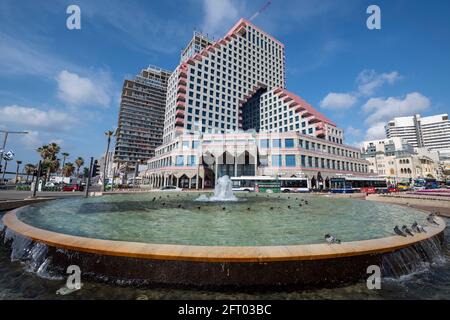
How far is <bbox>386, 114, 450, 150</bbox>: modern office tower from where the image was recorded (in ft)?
485

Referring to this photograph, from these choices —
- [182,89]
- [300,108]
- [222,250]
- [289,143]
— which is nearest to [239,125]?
[300,108]

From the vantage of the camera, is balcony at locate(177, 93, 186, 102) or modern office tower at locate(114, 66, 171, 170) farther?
modern office tower at locate(114, 66, 171, 170)

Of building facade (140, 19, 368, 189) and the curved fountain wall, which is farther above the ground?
building facade (140, 19, 368, 189)

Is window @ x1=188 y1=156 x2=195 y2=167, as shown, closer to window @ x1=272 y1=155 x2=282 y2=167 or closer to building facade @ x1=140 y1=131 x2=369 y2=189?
building facade @ x1=140 y1=131 x2=369 y2=189

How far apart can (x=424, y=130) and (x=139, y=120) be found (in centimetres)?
Answer: 19703

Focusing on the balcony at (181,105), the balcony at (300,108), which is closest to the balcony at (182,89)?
the balcony at (181,105)

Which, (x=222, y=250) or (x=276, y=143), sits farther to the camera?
(x=276, y=143)

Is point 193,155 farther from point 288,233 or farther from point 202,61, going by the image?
point 288,233

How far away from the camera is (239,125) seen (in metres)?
80.6

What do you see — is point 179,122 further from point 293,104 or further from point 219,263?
point 219,263

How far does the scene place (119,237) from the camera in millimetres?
5613

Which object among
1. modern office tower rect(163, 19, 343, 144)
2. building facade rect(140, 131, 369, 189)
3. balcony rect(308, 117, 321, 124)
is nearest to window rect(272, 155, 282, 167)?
building facade rect(140, 131, 369, 189)

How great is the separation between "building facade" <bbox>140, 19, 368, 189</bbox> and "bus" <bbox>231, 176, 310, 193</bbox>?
9617 mm

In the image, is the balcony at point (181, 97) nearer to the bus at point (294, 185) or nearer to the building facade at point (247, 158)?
the building facade at point (247, 158)
